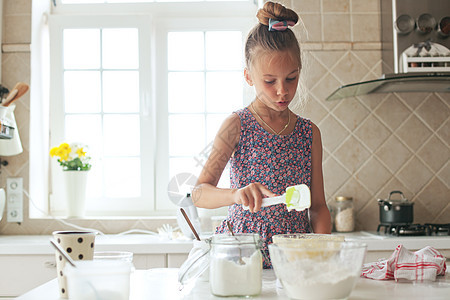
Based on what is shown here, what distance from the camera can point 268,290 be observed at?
92cm

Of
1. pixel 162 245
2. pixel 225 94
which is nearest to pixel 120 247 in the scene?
pixel 162 245

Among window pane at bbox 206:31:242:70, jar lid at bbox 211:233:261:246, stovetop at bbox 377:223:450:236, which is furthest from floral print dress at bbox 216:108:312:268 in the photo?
window pane at bbox 206:31:242:70

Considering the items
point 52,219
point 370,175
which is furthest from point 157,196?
point 370,175

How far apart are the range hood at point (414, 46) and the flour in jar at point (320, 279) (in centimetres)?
155

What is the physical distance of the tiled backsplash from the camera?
2520 mm

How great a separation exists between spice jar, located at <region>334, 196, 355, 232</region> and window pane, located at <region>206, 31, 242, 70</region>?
0.90 meters

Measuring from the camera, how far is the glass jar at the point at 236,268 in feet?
2.80

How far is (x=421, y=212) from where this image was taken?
8.27 feet

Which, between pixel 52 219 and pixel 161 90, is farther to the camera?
pixel 161 90

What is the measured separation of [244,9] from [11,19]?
3.92 feet

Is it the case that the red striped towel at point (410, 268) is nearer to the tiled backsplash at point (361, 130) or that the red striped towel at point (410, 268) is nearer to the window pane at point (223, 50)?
the tiled backsplash at point (361, 130)

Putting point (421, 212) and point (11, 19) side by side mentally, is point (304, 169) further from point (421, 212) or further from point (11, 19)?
point (11, 19)

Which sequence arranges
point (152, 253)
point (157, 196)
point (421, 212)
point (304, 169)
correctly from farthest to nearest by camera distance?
point (157, 196)
point (421, 212)
point (152, 253)
point (304, 169)

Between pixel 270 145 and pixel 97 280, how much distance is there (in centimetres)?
77
